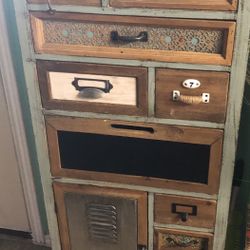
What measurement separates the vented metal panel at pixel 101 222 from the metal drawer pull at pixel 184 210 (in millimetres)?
125

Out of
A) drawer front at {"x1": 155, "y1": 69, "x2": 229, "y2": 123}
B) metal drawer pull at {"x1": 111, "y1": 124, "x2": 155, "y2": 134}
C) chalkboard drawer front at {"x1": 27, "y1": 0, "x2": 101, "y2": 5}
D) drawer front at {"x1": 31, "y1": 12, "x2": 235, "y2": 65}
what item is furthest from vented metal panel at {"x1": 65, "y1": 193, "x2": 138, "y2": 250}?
chalkboard drawer front at {"x1": 27, "y1": 0, "x2": 101, "y2": 5}

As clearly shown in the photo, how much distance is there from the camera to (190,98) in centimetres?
117

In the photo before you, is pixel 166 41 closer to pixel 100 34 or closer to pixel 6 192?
pixel 100 34

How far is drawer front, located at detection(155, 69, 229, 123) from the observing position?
3.81ft

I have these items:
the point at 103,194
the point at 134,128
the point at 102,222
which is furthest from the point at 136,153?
the point at 102,222

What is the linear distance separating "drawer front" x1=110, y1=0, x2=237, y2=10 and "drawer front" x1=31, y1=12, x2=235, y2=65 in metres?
0.03

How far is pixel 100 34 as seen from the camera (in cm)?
118

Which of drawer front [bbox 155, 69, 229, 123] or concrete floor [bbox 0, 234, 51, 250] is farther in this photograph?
concrete floor [bbox 0, 234, 51, 250]

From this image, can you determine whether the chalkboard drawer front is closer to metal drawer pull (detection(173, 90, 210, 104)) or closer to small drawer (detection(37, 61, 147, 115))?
small drawer (detection(37, 61, 147, 115))

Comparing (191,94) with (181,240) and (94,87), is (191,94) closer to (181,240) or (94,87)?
(94,87)

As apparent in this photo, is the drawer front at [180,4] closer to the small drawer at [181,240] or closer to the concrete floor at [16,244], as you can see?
the small drawer at [181,240]

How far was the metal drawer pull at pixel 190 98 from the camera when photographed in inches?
46.1

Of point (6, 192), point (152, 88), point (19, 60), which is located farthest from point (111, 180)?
point (6, 192)

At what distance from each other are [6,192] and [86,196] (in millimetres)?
664
